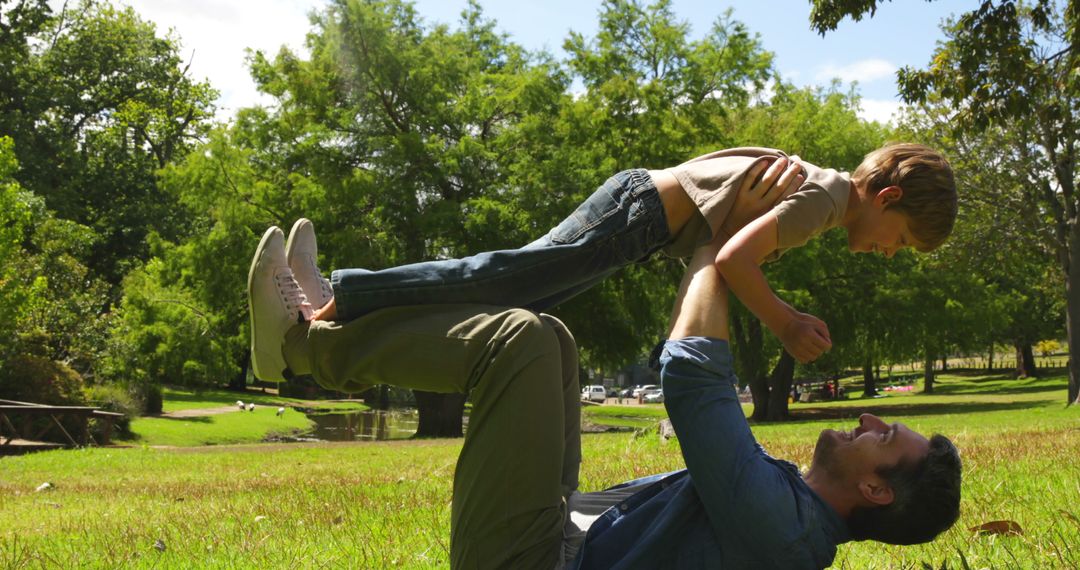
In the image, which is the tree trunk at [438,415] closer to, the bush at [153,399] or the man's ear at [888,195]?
the bush at [153,399]

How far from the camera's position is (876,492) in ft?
8.55

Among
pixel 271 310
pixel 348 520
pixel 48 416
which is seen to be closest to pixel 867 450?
pixel 271 310

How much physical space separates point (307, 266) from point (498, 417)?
1.28 metres

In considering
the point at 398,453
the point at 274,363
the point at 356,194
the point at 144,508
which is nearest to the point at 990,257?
the point at 356,194

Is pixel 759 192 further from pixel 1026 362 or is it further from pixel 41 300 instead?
pixel 1026 362

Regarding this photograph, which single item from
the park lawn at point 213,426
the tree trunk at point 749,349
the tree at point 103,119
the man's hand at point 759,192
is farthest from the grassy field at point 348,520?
the tree at point 103,119

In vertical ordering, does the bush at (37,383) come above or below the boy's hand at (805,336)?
below

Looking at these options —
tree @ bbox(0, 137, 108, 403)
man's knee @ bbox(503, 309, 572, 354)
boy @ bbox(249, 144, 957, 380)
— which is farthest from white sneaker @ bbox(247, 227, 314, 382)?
tree @ bbox(0, 137, 108, 403)

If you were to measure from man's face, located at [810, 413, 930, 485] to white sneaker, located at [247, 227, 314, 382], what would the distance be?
71.3 inches

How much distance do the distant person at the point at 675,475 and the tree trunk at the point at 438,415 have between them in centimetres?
2478

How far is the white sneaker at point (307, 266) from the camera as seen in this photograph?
11.5 ft

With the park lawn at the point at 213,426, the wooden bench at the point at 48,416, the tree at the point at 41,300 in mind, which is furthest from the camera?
the park lawn at the point at 213,426

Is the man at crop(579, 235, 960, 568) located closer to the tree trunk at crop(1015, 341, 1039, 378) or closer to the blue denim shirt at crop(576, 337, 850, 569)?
the blue denim shirt at crop(576, 337, 850, 569)

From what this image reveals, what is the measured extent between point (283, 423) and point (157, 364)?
6420mm
